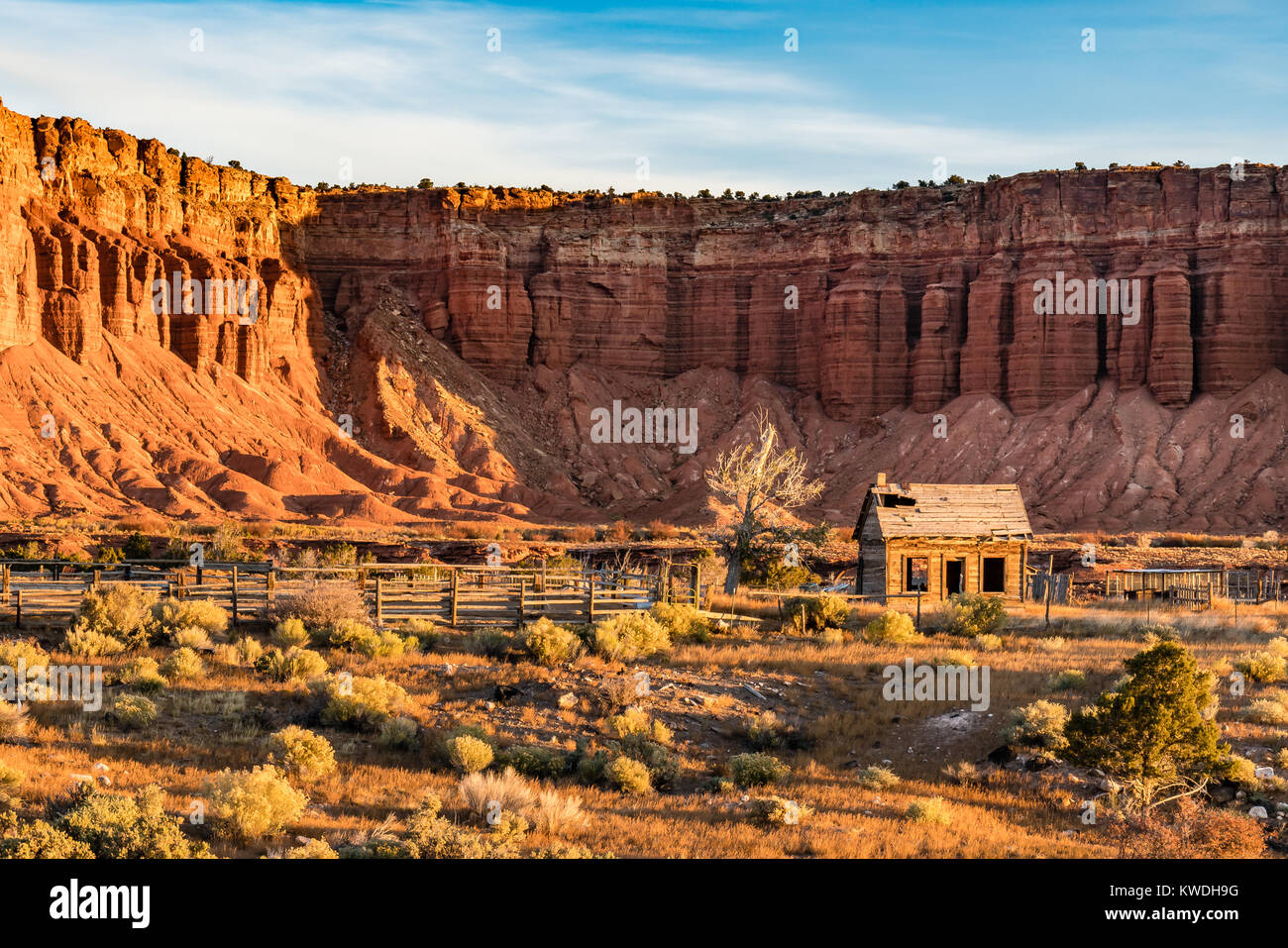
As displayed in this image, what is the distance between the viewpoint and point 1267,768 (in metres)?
17.2

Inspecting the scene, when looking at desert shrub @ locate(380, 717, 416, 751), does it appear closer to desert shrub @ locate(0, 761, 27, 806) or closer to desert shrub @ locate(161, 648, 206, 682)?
desert shrub @ locate(161, 648, 206, 682)

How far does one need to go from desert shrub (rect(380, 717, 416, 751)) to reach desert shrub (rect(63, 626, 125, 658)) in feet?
20.9

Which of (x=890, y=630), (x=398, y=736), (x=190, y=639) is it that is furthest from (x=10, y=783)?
(x=890, y=630)

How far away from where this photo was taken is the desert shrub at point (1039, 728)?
59.5ft

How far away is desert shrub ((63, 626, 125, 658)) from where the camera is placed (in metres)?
21.1

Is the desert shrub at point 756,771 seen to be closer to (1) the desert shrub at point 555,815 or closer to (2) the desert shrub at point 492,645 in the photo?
(1) the desert shrub at point 555,815

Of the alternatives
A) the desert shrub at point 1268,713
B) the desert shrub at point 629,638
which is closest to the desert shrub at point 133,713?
the desert shrub at point 629,638

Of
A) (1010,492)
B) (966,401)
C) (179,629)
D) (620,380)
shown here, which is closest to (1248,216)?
(966,401)

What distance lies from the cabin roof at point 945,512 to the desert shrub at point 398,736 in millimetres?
19015

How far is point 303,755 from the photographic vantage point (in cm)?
1598

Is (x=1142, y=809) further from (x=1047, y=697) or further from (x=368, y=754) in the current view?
(x=368, y=754)

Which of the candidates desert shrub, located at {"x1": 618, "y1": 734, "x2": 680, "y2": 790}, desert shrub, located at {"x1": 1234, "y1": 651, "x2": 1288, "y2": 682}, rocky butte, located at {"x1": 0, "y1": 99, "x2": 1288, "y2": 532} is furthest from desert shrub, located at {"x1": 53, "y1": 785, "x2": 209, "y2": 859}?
rocky butte, located at {"x1": 0, "y1": 99, "x2": 1288, "y2": 532}

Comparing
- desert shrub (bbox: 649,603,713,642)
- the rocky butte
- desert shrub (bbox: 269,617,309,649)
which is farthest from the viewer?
the rocky butte

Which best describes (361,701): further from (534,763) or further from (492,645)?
(492,645)
